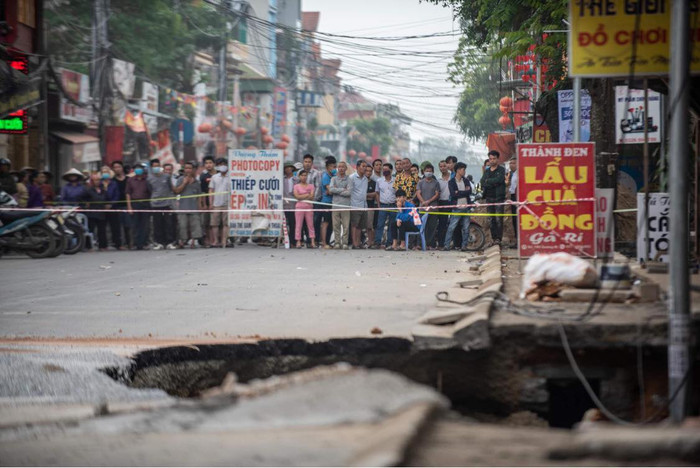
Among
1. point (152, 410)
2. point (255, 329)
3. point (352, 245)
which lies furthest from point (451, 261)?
point (152, 410)

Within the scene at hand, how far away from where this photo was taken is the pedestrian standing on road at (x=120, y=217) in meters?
19.8

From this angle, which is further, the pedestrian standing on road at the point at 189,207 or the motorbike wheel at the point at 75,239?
the pedestrian standing on road at the point at 189,207

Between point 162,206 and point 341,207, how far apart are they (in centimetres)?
395

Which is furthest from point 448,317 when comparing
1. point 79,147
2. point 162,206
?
point 79,147

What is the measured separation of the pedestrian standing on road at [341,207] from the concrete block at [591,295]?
41.0 feet

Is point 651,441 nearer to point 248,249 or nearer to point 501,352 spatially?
point 501,352

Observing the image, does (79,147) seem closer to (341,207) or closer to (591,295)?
(341,207)

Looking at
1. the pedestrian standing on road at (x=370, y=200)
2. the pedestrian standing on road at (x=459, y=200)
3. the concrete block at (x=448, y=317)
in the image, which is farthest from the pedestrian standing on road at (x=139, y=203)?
the concrete block at (x=448, y=317)

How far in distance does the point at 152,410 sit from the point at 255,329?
2.86m

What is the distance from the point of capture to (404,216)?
19250 millimetres

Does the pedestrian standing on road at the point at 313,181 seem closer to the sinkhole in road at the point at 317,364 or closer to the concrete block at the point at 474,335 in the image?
the sinkhole in road at the point at 317,364

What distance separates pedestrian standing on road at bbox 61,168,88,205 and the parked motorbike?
2.24 meters

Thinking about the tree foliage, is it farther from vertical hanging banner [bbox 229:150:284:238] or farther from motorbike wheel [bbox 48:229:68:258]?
motorbike wheel [bbox 48:229:68:258]

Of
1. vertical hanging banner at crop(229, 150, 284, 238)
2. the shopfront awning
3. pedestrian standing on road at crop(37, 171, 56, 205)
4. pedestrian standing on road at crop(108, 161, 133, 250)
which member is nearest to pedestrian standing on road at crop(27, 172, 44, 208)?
pedestrian standing on road at crop(37, 171, 56, 205)
